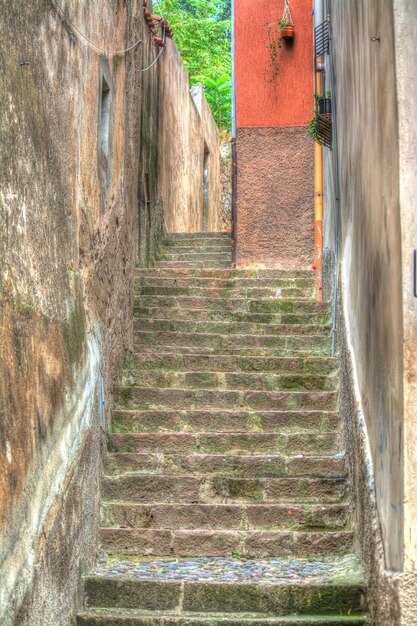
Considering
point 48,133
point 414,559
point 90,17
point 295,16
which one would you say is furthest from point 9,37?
point 295,16

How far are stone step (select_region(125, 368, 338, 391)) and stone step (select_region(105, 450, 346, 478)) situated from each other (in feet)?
3.06

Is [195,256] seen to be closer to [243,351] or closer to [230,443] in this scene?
[243,351]

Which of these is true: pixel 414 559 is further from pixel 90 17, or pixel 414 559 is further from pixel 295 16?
pixel 295 16

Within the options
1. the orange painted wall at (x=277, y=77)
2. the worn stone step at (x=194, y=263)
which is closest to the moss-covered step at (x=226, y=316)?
the worn stone step at (x=194, y=263)

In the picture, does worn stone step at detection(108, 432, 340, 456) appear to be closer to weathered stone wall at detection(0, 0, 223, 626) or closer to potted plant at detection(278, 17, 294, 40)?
weathered stone wall at detection(0, 0, 223, 626)

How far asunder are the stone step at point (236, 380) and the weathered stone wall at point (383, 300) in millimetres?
912

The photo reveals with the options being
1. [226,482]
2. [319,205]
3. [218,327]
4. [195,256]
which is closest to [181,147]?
[195,256]

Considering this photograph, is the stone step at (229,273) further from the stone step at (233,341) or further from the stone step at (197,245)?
the stone step at (233,341)

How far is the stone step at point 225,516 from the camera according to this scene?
5438 millimetres

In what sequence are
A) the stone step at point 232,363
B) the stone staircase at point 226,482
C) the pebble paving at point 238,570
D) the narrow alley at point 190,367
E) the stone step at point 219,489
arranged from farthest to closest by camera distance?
the stone step at point 232,363, the stone step at point 219,489, the pebble paving at point 238,570, the stone staircase at point 226,482, the narrow alley at point 190,367

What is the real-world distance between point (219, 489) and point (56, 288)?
6.15ft

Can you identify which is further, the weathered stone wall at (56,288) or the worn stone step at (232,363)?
the worn stone step at (232,363)

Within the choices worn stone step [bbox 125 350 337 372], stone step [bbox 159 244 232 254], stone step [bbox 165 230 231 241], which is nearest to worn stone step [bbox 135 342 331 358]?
worn stone step [bbox 125 350 337 372]

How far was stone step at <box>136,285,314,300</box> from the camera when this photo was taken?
8.31 m
